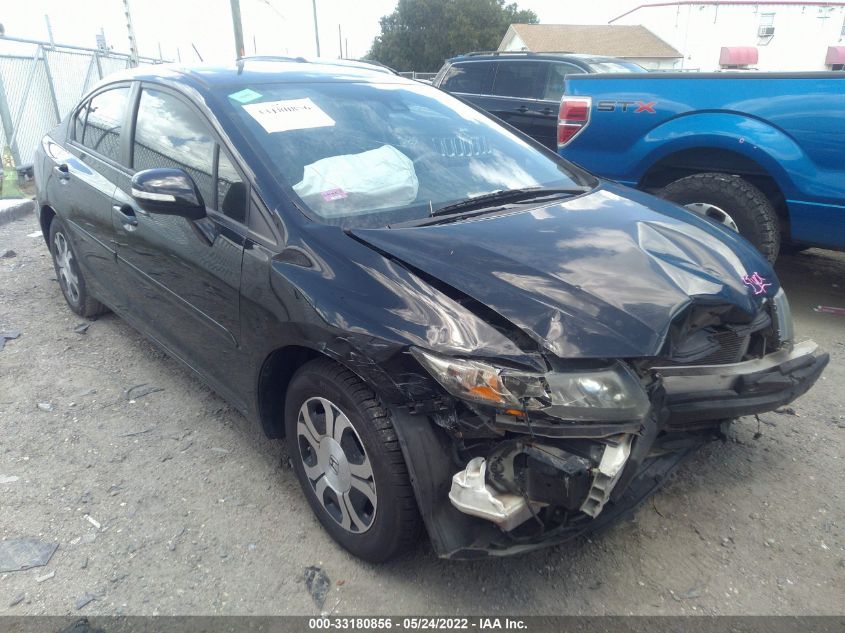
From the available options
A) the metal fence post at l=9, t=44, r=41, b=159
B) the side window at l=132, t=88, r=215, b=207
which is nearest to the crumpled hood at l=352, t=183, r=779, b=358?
the side window at l=132, t=88, r=215, b=207

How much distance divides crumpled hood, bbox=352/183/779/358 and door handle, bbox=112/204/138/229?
1555 mm

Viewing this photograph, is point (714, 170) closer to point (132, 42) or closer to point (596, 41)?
point (132, 42)

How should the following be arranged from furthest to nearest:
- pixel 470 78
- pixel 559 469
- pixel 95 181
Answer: pixel 470 78, pixel 95 181, pixel 559 469

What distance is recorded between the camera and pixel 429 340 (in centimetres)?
200

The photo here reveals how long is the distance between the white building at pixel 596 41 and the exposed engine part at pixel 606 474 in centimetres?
4702

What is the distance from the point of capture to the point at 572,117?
207 inches

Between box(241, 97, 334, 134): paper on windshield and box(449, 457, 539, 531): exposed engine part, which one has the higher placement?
box(241, 97, 334, 134): paper on windshield

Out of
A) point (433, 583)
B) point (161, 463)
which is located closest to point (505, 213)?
point (433, 583)

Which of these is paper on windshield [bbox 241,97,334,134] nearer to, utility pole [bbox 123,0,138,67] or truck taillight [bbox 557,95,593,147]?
truck taillight [bbox 557,95,593,147]

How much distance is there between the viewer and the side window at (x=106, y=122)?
370cm

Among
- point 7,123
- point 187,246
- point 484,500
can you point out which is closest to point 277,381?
point 187,246

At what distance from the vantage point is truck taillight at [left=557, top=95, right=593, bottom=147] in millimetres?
5152

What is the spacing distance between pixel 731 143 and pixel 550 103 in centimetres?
322

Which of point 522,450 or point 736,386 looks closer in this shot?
point 522,450
